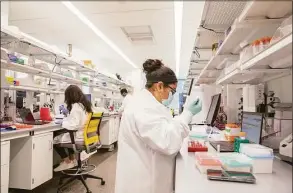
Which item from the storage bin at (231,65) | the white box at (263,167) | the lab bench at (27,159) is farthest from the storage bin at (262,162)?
the lab bench at (27,159)

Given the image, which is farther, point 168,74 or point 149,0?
point 168,74

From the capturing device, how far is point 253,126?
5.28ft

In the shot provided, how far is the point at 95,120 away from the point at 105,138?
66.0 inches

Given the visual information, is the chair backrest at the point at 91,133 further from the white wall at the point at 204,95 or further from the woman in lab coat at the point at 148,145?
the white wall at the point at 204,95

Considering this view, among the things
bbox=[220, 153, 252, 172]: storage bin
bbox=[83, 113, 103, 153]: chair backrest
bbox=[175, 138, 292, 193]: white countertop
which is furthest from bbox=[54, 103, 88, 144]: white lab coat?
bbox=[220, 153, 252, 172]: storage bin

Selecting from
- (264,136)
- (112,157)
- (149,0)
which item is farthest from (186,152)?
(112,157)

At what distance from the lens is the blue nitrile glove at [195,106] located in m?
1.56

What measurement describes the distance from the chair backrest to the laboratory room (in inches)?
0.6

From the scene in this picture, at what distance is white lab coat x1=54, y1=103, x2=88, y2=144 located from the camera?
282 cm

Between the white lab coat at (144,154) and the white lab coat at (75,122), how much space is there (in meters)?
1.59

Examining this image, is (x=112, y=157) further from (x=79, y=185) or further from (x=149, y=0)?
(x=149, y=0)

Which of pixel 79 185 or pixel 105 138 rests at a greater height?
pixel 105 138

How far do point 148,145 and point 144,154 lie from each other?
0.09m

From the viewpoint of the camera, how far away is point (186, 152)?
5.07 feet
